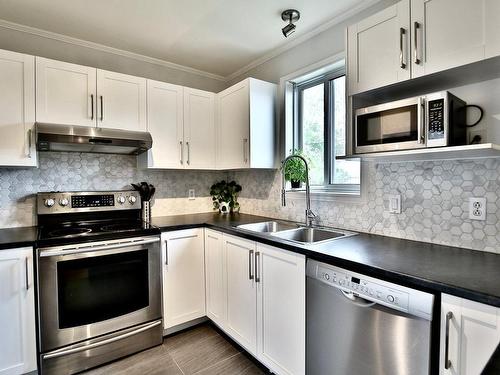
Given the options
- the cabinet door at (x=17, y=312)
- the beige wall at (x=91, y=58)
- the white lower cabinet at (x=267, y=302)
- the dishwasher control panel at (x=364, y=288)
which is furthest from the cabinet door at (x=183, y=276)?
the beige wall at (x=91, y=58)

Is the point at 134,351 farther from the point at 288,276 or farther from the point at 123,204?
the point at 288,276

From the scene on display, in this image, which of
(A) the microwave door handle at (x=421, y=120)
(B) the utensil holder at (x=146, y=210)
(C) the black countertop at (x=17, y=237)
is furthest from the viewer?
(B) the utensil holder at (x=146, y=210)

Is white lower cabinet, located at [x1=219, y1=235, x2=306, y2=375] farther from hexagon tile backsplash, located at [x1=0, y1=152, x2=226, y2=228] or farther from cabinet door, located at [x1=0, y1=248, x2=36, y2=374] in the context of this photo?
cabinet door, located at [x1=0, y1=248, x2=36, y2=374]

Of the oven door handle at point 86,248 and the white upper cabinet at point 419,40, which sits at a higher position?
the white upper cabinet at point 419,40

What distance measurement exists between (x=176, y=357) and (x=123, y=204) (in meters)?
1.35

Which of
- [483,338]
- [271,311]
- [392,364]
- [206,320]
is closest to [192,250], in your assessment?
[206,320]

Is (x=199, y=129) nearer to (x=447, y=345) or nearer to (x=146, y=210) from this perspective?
(x=146, y=210)

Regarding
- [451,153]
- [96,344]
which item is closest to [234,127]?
[451,153]

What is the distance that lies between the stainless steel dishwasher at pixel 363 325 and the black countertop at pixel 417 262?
0.16ft

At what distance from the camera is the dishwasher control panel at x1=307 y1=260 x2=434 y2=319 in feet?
3.53

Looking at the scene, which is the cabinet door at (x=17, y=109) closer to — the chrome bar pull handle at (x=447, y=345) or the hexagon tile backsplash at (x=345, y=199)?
the hexagon tile backsplash at (x=345, y=199)

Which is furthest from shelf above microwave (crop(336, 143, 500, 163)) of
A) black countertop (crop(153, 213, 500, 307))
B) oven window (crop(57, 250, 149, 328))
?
oven window (crop(57, 250, 149, 328))

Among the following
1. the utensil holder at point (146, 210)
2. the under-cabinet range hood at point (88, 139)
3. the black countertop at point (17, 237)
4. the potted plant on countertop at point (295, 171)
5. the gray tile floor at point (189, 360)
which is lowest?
the gray tile floor at point (189, 360)

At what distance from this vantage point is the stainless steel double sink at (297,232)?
2.03m
